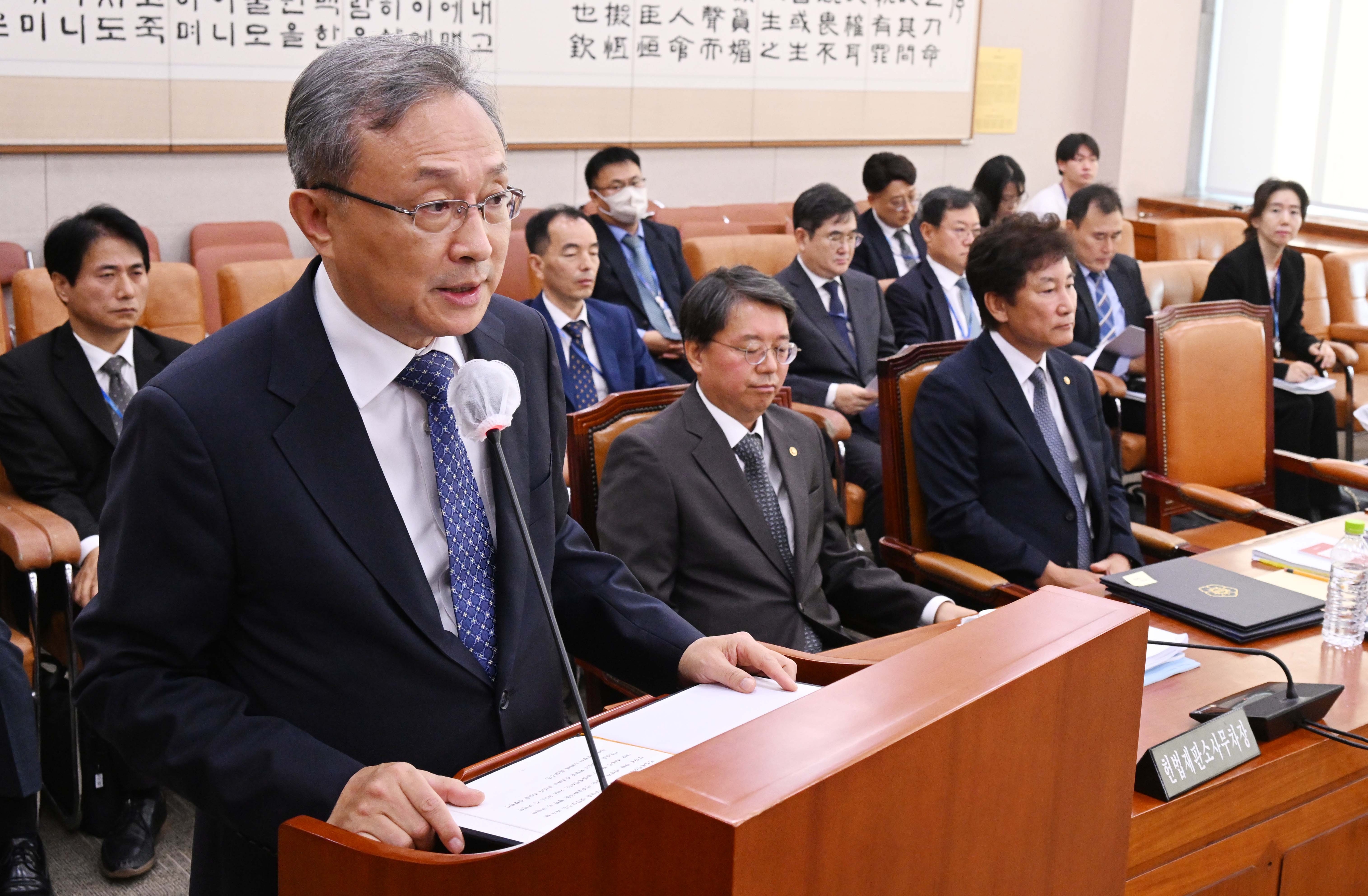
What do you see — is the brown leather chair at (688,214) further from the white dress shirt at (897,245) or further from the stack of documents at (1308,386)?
the stack of documents at (1308,386)

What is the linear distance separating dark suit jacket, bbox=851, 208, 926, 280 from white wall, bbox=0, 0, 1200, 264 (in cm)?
146

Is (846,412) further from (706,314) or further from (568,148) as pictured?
(568,148)

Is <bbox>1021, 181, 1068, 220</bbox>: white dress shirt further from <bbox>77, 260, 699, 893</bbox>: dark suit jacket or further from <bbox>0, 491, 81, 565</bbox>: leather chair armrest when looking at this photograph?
<bbox>77, 260, 699, 893</bbox>: dark suit jacket

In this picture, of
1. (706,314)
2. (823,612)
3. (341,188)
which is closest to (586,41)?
(706,314)

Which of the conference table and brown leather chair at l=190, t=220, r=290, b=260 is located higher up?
brown leather chair at l=190, t=220, r=290, b=260

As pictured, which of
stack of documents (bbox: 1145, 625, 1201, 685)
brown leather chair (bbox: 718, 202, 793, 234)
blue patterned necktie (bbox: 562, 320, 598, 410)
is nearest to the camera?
stack of documents (bbox: 1145, 625, 1201, 685)

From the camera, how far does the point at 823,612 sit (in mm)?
2432

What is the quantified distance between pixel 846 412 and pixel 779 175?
3.53m

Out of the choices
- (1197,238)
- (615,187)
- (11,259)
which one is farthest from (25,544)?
(1197,238)

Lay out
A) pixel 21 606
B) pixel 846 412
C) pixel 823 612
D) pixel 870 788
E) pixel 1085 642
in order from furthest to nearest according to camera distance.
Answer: pixel 846 412, pixel 21 606, pixel 823 612, pixel 1085 642, pixel 870 788

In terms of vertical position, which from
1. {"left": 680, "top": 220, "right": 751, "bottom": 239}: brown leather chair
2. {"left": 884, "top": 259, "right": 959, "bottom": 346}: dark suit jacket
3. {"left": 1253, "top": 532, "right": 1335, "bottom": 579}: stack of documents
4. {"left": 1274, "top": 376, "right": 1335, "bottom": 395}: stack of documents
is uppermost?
{"left": 680, "top": 220, "right": 751, "bottom": 239}: brown leather chair

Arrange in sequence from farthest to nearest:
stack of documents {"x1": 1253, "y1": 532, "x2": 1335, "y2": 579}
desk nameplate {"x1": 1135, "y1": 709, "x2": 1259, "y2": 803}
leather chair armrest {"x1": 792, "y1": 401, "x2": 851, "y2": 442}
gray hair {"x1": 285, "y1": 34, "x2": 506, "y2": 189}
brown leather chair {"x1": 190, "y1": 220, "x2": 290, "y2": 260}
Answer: brown leather chair {"x1": 190, "y1": 220, "x2": 290, "y2": 260} < leather chair armrest {"x1": 792, "y1": 401, "x2": 851, "y2": 442} < stack of documents {"x1": 1253, "y1": 532, "x2": 1335, "y2": 579} < desk nameplate {"x1": 1135, "y1": 709, "x2": 1259, "y2": 803} < gray hair {"x1": 285, "y1": 34, "x2": 506, "y2": 189}

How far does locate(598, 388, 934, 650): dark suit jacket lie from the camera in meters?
2.30

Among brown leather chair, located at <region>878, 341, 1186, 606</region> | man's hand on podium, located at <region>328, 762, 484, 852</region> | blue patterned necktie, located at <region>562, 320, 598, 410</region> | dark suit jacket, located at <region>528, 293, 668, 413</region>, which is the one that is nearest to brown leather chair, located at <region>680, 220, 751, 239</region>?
dark suit jacket, located at <region>528, 293, 668, 413</region>
